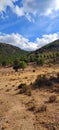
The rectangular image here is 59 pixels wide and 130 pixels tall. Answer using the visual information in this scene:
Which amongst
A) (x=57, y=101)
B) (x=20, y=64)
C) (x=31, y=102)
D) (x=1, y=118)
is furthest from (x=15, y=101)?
(x=20, y=64)

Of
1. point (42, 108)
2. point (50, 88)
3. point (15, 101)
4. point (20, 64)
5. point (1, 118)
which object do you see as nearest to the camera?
point (1, 118)

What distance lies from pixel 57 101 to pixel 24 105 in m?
3.30

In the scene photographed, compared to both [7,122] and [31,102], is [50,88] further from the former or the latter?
[7,122]

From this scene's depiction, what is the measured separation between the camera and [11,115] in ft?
72.5

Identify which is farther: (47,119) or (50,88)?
(50,88)

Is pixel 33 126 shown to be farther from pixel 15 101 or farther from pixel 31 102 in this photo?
pixel 15 101

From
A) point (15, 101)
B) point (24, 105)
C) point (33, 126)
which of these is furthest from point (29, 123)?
point (15, 101)

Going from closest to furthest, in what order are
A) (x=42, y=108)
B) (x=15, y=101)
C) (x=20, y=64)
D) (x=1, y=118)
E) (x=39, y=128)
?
1. (x=39, y=128)
2. (x=1, y=118)
3. (x=42, y=108)
4. (x=15, y=101)
5. (x=20, y=64)

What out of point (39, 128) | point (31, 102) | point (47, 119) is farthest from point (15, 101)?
point (39, 128)

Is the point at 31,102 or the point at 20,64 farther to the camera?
the point at 20,64

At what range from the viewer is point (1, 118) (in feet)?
70.5

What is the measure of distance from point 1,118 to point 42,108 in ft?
12.5

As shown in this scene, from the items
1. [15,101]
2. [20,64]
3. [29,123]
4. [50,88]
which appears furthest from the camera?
[20,64]

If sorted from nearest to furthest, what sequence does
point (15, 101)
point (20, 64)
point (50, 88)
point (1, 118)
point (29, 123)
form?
point (29, 123), point (1, 118), point (15, 101), point (50, 88), point (20, 64)
